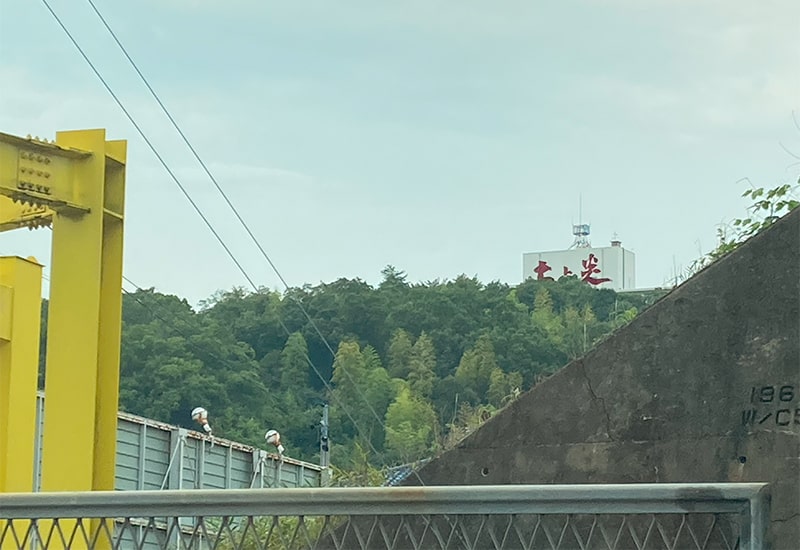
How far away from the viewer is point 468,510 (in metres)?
5.27

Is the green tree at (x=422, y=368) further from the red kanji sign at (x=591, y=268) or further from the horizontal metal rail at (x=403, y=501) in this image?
the red kanji sign at (x=591, y=268)

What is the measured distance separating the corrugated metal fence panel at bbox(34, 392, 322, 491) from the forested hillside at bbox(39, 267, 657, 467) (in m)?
2.32

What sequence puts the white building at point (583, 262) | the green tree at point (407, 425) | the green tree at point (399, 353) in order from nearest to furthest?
the green tree at point (407, 425), the green tree at point (399, 353), the white building at point (583, 262)

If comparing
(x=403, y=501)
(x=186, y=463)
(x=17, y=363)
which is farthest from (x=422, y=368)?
(x=403, y=501)

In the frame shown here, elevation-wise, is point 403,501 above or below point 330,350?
below

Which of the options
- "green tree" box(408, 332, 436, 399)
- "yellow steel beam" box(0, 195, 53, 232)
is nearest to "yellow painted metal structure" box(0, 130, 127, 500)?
"yellow steel beam" box(0, 195, 53, 232)

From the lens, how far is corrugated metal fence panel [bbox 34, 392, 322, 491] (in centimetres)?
2178

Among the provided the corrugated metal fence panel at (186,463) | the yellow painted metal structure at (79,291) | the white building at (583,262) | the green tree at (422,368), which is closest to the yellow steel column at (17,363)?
the yellow painted metal structure at (79,291)

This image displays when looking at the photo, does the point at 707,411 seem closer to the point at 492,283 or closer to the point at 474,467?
the point at 474,467

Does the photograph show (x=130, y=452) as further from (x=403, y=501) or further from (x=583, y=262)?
(x=583, y=262)

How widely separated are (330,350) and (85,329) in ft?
73.5

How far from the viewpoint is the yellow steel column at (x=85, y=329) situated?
45.9 ft

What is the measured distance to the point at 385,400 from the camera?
30594 millimetres

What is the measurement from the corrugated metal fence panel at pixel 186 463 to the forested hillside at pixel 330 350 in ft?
7.62
